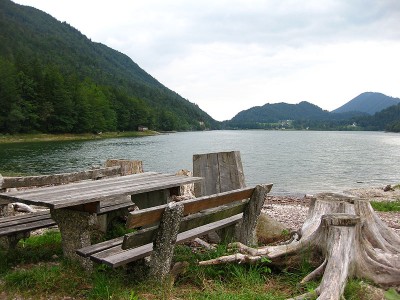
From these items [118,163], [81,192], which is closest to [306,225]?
[81,192]

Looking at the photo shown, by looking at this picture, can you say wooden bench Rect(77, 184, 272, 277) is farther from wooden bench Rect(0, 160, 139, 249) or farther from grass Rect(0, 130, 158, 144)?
grass Rect(0, 130, 158, 144)

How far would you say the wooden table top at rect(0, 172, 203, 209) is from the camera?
16.1ft

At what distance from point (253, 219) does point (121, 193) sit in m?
2.27

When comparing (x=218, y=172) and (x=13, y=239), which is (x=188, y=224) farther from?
(x=13, y=239)

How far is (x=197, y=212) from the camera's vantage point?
18.2ft

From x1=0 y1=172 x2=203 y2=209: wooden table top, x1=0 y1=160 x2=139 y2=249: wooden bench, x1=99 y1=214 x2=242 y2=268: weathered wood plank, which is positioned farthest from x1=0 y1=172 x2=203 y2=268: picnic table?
x1=99 y1=214 x2=242 y2=268: weathered wood plank

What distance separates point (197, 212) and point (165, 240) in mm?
956

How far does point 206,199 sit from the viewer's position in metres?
5.05

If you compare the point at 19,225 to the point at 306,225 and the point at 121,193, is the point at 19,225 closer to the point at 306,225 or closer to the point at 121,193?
the point at 121,193

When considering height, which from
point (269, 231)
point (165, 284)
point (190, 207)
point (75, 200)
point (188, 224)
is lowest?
point (269, 231)


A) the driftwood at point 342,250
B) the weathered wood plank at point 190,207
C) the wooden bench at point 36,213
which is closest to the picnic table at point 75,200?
the wooden bench at point 36,213

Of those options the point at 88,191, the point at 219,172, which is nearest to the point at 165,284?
the point at 88,191

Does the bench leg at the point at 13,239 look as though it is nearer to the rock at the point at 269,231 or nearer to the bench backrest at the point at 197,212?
the bench backrest at the point at 197,212

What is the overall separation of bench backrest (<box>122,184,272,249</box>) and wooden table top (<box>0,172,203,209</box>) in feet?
2.63
